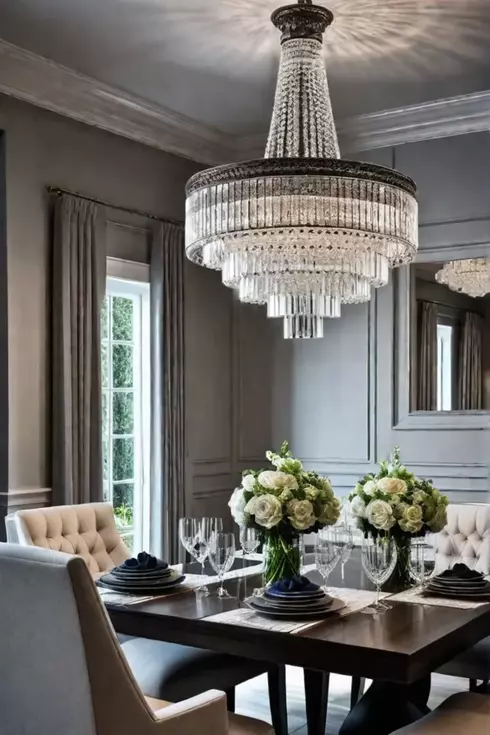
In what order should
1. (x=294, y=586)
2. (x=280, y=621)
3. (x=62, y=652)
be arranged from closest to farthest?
1. (x=62, y=652)
2. (x=280, y=621)
3. (x=294, y=586)

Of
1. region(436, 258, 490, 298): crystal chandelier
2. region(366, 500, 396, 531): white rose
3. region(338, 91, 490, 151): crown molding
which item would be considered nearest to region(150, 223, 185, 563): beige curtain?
region(338, 91, 490, 151): crown molding

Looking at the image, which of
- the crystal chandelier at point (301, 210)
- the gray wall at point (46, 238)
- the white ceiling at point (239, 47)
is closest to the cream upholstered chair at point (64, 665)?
the crystal chandelier at point (301, 210)

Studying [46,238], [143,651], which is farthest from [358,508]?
[46,238]

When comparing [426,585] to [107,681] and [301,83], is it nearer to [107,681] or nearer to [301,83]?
[107,681]

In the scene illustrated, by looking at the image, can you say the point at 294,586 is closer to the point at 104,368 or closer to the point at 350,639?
the point at 350,639

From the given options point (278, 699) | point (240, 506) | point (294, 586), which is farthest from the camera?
point (278, 699)

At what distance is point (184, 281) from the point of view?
205 inches

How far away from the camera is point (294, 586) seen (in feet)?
8.20

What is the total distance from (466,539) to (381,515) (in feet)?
3.13

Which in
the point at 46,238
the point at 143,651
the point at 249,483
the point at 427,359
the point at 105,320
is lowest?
the point at 143,651

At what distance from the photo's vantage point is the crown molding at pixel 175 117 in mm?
4195

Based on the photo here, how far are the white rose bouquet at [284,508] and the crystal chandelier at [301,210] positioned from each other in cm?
78

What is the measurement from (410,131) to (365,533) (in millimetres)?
2775

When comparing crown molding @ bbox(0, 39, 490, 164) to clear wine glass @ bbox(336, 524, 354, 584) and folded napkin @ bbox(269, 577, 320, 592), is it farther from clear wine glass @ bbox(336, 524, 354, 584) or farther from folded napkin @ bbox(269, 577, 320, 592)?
folded napkin @ bbox(269, 577, 320, 592)
